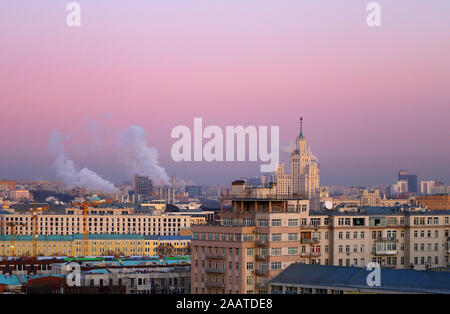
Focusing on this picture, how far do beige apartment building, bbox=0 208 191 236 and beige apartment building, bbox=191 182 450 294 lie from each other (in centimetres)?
8607

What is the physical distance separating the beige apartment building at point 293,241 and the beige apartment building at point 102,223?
8607 cm

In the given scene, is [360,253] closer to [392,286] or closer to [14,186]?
[392,286]

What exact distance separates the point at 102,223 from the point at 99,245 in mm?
21850

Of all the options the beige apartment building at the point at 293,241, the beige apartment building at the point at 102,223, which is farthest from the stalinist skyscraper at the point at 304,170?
the beige apartment building at the point at 293,241

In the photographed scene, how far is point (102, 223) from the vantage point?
13538cm

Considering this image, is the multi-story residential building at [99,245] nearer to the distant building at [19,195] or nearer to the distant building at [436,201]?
the distant building at [436,201]

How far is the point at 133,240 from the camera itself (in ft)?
375

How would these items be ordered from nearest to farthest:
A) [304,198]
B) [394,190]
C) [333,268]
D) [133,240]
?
[333,268] < [304,198] < [133,240] < [394,190]

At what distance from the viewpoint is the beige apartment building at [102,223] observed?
134m

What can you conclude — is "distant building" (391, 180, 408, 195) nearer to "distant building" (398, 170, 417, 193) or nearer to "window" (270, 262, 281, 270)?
"distant building" (398, 170, 417, 193)

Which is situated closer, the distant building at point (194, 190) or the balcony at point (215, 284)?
the balcony at point (215, 284)
